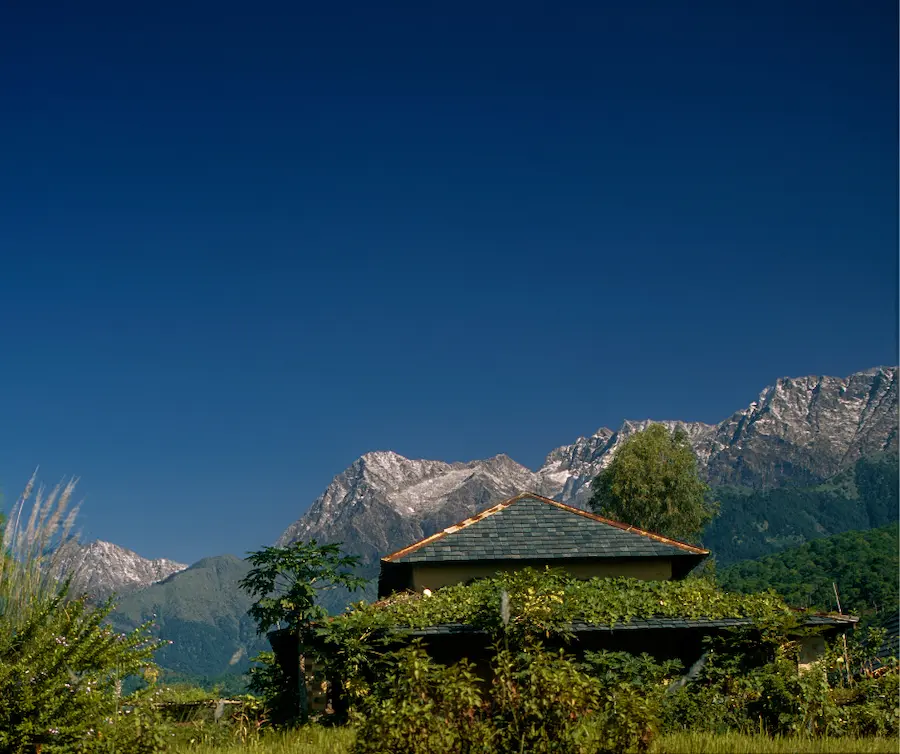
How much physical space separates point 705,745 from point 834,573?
384 feet

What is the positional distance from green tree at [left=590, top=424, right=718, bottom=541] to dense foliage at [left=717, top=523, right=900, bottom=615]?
42.0m

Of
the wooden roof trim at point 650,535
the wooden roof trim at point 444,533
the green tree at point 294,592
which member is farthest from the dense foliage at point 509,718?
the wooden roof trim at point 650,535

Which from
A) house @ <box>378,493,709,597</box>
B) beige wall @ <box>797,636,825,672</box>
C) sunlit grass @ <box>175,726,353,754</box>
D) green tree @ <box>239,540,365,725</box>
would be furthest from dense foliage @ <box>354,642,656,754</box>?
beige wall @ <box>797,636,825,672</box>

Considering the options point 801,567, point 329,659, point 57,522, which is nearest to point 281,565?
point 329,659

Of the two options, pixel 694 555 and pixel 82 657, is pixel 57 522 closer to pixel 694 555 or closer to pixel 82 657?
pixel 82 657

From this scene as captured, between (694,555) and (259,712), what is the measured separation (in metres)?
11.4

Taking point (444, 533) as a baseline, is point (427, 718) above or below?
below

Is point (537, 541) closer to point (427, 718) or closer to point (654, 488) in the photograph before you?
point (427, 718)

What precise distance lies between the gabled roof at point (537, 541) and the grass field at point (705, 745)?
8.39 metres

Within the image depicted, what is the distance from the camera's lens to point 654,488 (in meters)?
51.5

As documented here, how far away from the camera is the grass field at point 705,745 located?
1149 centimetres

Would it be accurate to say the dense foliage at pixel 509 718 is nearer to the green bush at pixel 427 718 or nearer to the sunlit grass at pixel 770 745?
the green bush at pixel 427 718

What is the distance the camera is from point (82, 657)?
37.6 feet

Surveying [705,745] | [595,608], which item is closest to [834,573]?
[595,608]
